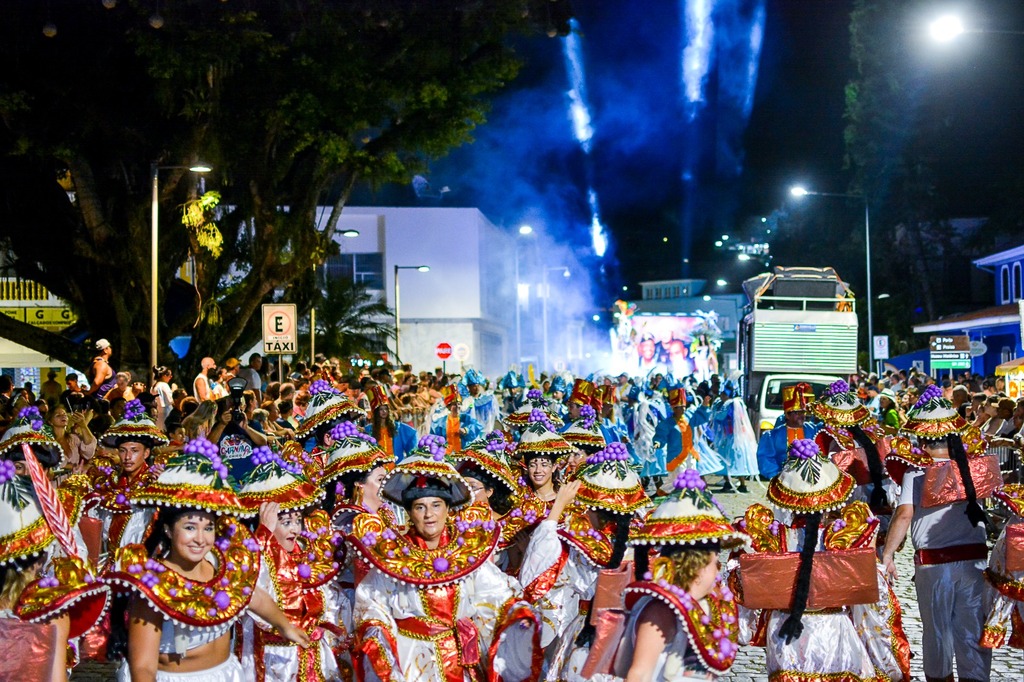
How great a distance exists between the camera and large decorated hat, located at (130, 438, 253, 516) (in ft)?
16.2

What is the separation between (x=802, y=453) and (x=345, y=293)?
1381 inches

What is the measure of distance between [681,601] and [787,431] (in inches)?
549

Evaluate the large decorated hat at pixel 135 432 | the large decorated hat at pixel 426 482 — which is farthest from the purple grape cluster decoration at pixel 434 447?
the large decorated hat at pixel 135 432

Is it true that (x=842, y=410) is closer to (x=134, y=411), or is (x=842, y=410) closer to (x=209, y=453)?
(x=134, y=411)

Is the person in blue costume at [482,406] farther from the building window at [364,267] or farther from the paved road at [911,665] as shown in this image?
the building window at [364,267]

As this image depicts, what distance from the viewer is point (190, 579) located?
4.85 m

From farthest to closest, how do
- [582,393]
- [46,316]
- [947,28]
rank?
[46,316] < [582,393] < [947,28]

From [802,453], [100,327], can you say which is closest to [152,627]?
[802,453]

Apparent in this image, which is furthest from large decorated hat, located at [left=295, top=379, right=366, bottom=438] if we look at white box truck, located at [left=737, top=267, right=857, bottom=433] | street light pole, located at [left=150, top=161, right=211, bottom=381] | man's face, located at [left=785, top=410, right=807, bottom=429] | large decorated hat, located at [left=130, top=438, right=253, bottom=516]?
white box truck, located at [left=737, top=267, right=857, bottom=433]

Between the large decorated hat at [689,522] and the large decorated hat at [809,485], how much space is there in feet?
5.68

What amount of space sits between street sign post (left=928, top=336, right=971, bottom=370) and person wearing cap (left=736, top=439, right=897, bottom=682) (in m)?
19.9

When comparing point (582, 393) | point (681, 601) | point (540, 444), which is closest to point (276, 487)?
point (540, 444)

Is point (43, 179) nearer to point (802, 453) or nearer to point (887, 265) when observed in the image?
point (802, 453)

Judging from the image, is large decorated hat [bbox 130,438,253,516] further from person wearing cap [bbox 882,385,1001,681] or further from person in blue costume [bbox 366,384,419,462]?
person in blue costume [bbox 366,384,419,462]
